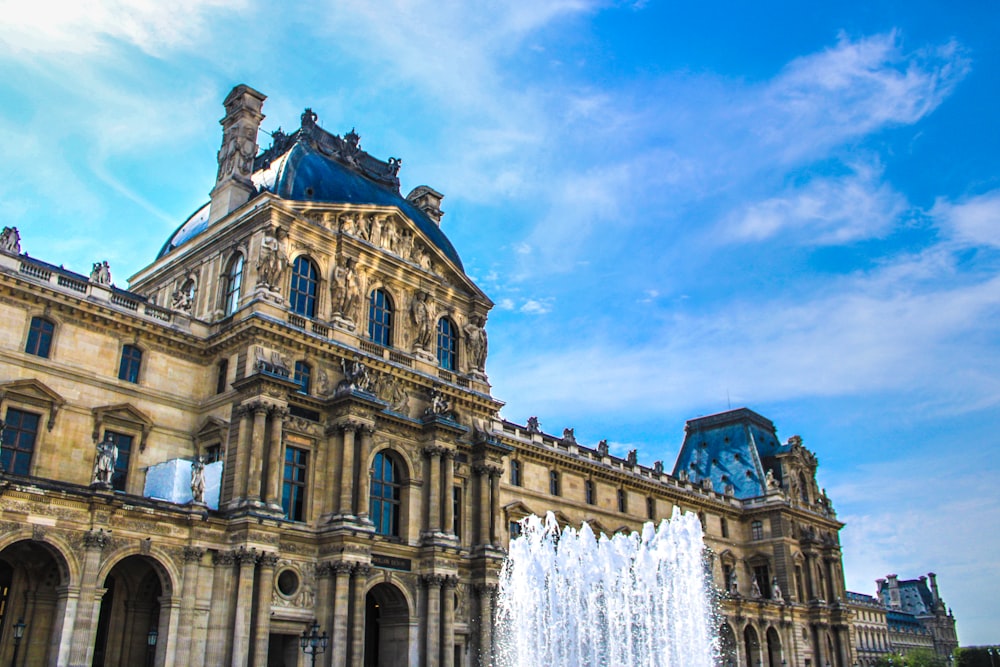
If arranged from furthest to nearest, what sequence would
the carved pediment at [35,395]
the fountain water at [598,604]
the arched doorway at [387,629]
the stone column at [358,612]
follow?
the fountain water at [598,604]
the arched doorway at [387,629]
the stone column at [358,612]
the carved pediment at [35,395]

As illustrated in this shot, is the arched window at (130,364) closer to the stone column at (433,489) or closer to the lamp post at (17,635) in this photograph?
the lamp post at (17,635)

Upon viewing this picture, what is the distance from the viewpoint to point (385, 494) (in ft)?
128

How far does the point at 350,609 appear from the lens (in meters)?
34.3

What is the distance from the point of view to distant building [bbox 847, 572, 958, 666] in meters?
114

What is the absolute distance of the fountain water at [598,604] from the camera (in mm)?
40656

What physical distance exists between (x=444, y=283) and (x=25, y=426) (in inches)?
804

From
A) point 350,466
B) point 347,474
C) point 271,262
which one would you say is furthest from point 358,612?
point 271,262

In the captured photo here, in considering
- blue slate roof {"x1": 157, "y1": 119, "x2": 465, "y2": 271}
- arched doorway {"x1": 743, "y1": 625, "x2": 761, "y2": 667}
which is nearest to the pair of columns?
blue slate roof {"x1": 157, "y1": 119, "x2": 465, "y2": 271}

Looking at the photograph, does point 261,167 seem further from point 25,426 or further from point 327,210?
point 25,426

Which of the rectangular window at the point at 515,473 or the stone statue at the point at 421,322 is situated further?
the rectangular window at the point at 515,473

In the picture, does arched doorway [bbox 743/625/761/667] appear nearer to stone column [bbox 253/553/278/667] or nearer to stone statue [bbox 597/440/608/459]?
stone statue [bbox 597/440/608/459]

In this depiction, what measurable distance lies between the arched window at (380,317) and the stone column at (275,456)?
7.68 m

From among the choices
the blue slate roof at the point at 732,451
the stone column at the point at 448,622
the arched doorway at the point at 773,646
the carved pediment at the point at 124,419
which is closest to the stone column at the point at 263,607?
the carved pediment at the point at 124,419

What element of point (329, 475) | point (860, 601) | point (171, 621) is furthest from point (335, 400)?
point (860, 601)
